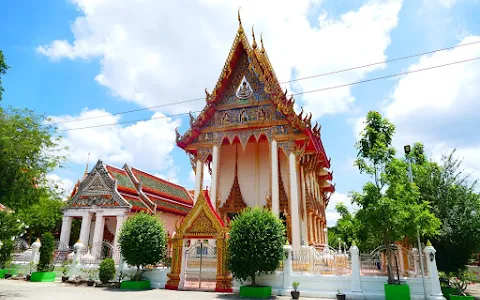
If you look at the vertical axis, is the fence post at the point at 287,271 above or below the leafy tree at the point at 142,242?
below

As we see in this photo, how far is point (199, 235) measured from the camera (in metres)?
10.3

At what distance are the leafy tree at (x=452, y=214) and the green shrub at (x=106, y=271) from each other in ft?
34.3

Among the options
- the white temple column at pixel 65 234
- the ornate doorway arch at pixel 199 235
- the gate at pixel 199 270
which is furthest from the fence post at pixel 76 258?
the white temple column at pixel 65 234

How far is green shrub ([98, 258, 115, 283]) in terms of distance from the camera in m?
10.7

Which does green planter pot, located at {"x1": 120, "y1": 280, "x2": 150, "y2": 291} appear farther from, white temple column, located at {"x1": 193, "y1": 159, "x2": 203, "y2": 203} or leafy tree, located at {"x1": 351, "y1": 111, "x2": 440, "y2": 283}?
leafy tree, located at {"x1": 351, "y1": 111, "x2": 440, "y2": 283}

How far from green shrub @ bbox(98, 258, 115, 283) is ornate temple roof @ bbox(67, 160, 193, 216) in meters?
4.99

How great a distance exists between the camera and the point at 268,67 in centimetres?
1491

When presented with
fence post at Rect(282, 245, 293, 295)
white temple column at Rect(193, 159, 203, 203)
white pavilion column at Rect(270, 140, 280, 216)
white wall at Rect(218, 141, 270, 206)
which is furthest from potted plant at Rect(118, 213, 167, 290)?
white wall at Rect(218, 141, 270, 206)

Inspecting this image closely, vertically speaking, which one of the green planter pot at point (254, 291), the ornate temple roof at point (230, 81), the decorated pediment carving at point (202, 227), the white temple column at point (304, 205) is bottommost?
the green planter pot at point (254, 291)

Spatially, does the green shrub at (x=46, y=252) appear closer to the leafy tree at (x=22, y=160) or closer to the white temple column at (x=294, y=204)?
the leafy tree at (x=22, y=160)

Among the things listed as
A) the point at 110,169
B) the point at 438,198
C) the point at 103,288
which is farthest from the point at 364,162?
the point at 110,169

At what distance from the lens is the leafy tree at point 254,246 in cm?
884

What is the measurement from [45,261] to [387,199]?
11.6 m

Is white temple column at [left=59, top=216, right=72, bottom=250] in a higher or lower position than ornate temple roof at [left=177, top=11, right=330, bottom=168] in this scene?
lower
